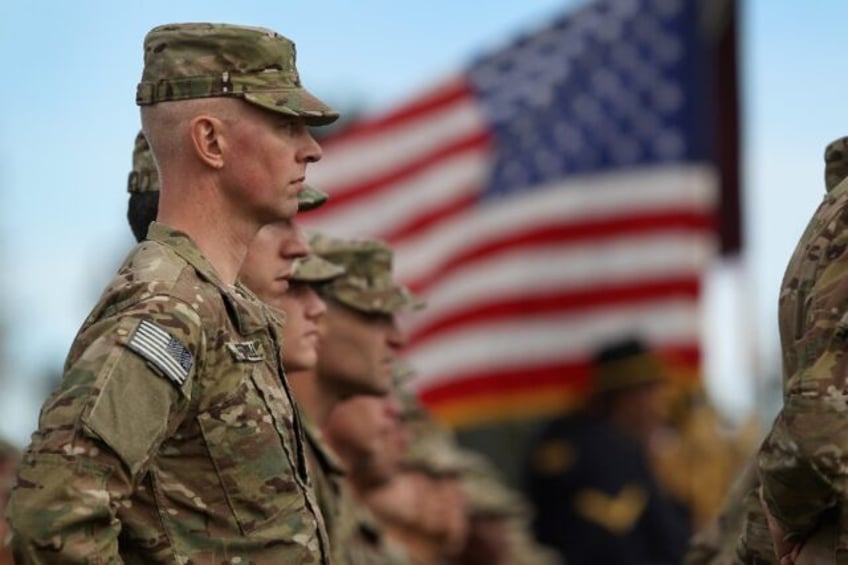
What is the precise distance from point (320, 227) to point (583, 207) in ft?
6.72

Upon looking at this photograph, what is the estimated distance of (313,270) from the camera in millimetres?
7992

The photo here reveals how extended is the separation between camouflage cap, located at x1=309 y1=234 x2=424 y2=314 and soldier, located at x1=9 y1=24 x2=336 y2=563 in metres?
3.31

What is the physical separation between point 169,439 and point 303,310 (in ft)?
7.15

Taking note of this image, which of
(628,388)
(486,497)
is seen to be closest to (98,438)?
(486,497)

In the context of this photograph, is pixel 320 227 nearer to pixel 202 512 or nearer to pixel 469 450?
pixel 469 450

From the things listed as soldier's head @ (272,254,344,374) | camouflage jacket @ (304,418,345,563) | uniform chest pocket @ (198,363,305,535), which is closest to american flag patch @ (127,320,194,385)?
uniform chest pocket @ (198,363,305,535)

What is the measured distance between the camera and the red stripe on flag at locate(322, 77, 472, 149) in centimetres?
1570

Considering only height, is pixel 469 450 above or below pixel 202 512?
below

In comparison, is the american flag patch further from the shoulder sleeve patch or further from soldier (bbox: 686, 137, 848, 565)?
the shoulder sleeve patch

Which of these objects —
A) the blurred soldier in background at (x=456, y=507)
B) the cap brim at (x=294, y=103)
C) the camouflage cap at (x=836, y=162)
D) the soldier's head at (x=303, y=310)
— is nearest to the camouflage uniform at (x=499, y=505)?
the blurred soldier in background at (x=456, y=507)

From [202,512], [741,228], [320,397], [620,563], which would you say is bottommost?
[620,563]

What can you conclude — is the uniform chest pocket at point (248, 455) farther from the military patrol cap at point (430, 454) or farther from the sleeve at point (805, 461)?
the military patrol cap at point (430, 454)

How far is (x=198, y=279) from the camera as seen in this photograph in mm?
5578

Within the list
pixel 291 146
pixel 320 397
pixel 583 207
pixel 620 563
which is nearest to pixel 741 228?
pixel 583 207
